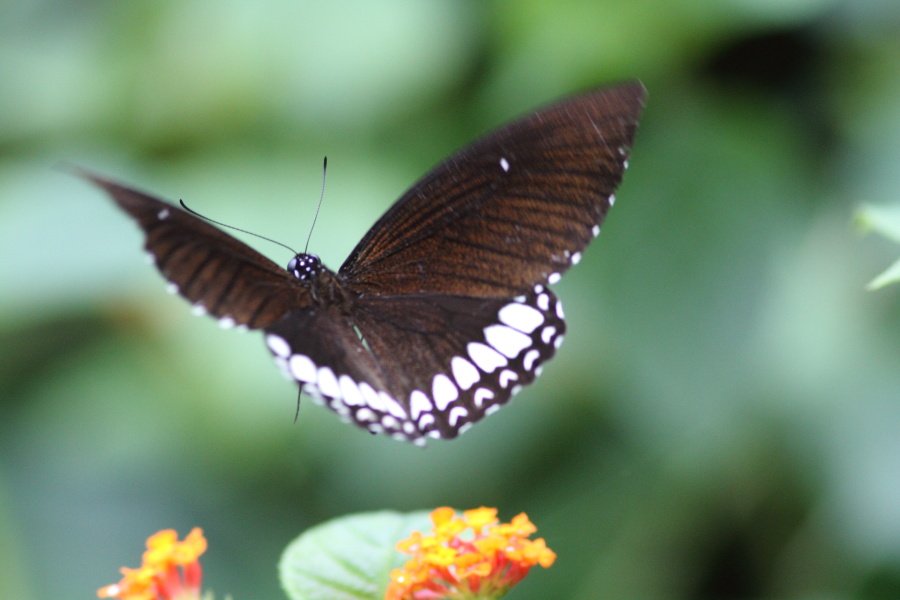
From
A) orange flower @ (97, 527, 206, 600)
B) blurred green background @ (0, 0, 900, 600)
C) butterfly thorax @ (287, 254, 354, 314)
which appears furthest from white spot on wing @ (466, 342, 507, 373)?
blurred green background @ (0, 0, 900, 600)

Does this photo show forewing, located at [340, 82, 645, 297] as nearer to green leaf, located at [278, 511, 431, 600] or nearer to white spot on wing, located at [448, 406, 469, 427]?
white spot on wing, located at [448, 406, 469, 427]

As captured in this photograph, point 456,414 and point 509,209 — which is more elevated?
point 509,209

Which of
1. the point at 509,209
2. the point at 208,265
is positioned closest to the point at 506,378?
the point at 509,209

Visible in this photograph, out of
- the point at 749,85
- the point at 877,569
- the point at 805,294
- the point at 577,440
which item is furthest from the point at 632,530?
the point at 749,85

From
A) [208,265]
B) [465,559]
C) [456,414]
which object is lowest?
[465,559]

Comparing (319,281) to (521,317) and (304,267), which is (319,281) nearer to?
(304,267)
